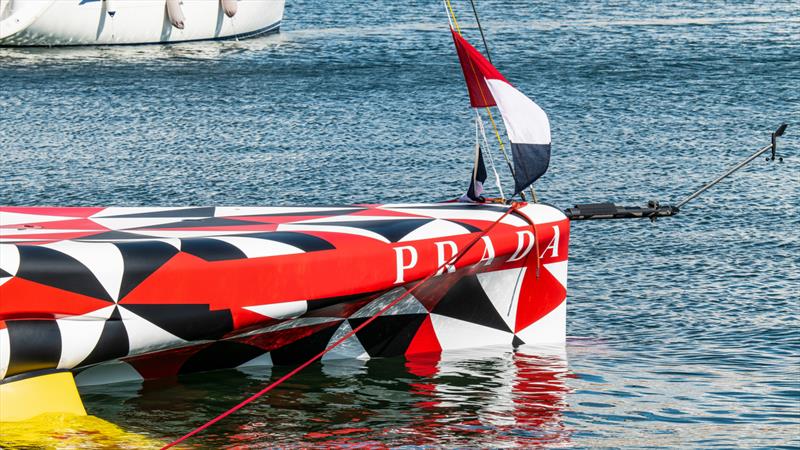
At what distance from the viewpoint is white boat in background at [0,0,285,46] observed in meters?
32.9

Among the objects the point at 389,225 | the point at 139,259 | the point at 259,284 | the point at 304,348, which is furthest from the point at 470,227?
the point at 139,259

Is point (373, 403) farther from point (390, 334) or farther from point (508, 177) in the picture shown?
point (508, 177)

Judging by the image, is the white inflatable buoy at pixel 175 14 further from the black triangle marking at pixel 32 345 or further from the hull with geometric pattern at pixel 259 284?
the black triangle marking at pixel 32 345

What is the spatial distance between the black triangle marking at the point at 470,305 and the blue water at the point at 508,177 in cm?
30

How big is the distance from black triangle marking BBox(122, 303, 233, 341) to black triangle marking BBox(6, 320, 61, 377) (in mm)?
514

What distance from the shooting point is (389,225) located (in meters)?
10.2

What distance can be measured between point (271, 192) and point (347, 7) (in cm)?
2513

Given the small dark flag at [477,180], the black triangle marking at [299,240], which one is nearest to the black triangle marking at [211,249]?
the black triangle marking at [299,240]

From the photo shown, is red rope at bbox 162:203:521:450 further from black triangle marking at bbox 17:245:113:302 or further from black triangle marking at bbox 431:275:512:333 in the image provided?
black triangle marking at bbox 17:245:113:302

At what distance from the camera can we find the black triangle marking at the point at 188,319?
9.03m

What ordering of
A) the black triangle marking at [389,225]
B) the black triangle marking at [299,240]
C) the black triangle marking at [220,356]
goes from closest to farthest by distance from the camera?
the black triangle marking at [299,240] < the black triangle marking at [220,356] < the black triangle marking at [389,225]

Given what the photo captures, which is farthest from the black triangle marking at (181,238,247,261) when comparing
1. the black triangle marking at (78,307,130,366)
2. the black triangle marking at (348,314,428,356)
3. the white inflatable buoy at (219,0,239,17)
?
the white inflatable buoy at (219,0,239,17)

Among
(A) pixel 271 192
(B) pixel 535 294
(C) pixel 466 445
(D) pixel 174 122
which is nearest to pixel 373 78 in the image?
(D) pixel 174 122

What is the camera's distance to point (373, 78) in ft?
90.1
